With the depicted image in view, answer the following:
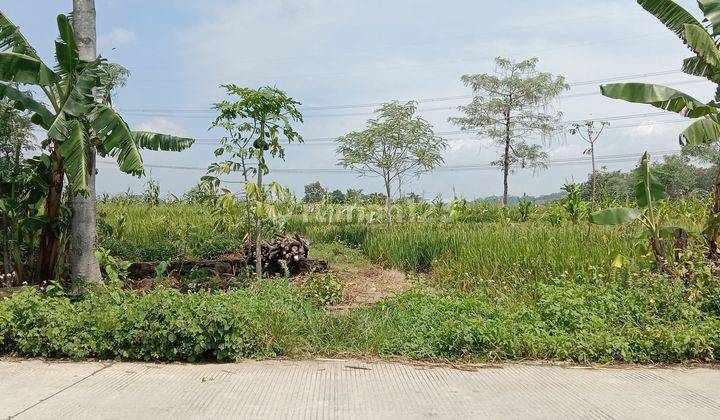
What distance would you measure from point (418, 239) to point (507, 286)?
3.07m

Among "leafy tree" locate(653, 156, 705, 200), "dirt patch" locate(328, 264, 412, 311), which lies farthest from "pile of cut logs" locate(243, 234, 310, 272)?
"leafy tree" locate(653, 156, 705, 200)

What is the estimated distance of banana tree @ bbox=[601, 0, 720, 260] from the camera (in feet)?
24.7

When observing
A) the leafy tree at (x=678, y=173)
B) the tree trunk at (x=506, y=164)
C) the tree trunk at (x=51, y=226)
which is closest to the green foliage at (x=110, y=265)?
the tree trunk at (x=51, y=226)

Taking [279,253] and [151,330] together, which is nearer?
[151,330]

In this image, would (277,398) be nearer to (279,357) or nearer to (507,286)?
(279,357)

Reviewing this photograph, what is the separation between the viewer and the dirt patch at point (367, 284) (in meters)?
7.77

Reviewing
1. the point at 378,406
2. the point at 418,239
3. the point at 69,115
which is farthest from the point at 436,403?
the point at 418,239

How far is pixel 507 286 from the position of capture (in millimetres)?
7730

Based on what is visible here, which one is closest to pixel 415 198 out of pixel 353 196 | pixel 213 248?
pixel 353 196

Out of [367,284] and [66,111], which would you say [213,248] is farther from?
[66,111]

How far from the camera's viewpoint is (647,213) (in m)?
8.10

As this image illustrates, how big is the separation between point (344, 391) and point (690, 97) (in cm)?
639

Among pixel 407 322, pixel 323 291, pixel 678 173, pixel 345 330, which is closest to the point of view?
pixel 345 330

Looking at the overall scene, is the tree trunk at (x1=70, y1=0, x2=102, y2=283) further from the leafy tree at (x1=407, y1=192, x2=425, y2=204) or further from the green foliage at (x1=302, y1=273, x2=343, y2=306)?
the leafy tree at (x1=407, y1=192, x2=425, y2=204)
